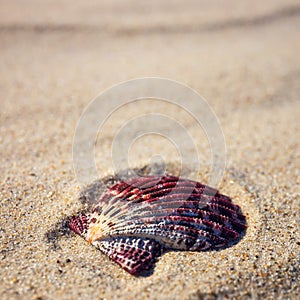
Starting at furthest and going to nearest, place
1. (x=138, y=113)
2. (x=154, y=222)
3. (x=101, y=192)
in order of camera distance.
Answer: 1. (x=138, y=113)
2. (x=101, y=192)
3. (x=154, y=222)

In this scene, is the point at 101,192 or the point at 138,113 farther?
the point at 138,113

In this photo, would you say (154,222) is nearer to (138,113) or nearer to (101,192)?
(101,192)

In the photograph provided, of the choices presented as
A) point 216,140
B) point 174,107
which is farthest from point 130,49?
point 216,140

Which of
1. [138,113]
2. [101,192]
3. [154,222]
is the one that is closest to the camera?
[154,222]

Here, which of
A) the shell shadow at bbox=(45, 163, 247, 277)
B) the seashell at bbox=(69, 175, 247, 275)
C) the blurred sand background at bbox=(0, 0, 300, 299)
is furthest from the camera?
the shell shadow at bbox=(45, 163, 247, 277)

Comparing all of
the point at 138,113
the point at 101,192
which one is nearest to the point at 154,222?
the point at 101,192
